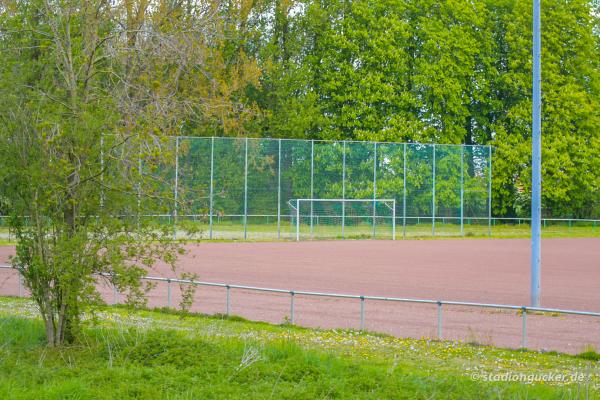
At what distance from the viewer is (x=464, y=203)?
43.1 metres

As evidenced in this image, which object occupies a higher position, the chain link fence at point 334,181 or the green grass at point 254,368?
the chain link fence at point 334,181

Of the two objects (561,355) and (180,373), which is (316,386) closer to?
(180,373)

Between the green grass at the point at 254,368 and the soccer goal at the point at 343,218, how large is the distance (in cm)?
2753

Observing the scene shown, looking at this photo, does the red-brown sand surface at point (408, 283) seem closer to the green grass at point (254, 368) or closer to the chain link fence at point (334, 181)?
the green grass at point (254, 368)

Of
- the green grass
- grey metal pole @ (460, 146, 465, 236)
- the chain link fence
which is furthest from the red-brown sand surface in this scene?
grey metal pole @ (460, 146, 465, 236)

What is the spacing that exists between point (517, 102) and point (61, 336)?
4716 cm

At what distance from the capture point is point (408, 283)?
19.3 meters

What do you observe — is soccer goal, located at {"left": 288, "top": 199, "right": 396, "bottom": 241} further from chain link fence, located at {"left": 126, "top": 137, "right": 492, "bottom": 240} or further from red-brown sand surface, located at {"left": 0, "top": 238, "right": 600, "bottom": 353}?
red-brown sand surface, located at {"left": 0, "top": 238, "right": 600, "bottom": 353}

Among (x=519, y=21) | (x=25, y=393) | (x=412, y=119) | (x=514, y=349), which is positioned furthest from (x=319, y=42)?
(x=25, y=393)

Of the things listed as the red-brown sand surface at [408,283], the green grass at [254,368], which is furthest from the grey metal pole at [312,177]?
the green grass at [254,368]

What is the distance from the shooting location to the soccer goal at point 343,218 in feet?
125

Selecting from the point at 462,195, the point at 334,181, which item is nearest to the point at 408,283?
the point at 334,181

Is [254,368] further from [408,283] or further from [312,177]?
[312,177]

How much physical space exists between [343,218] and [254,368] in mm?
31309
